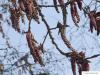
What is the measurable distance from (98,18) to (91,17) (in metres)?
0.05

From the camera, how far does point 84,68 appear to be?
2.29 meters

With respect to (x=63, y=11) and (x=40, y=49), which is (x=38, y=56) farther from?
(x=63, y=11)

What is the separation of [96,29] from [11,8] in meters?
0.77

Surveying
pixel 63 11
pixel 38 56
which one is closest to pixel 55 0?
pixel 63 11

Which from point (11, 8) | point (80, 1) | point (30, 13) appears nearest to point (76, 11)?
point (80, 1)

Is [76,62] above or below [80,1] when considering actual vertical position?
below

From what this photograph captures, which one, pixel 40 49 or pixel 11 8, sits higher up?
pixel 11 8

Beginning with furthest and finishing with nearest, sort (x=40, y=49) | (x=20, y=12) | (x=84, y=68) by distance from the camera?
(x=20, y=12), (x=40, y=49), (x=84, y=68)

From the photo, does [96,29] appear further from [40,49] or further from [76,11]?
[40,49]

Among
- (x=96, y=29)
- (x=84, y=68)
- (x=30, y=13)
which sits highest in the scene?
(x=30, y=13)

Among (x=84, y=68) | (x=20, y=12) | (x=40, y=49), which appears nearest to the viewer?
(x=84, y=68)

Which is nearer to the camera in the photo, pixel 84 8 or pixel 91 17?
pixel 91 17

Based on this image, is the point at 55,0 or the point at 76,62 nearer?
the point at 76,62

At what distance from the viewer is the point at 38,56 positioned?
90.8 inches
